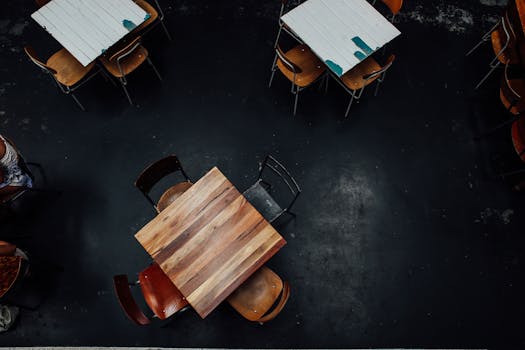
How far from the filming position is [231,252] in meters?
3.67

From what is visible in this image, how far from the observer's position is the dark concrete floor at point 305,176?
440 cm

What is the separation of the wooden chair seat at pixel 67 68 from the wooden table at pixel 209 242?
2050 mm

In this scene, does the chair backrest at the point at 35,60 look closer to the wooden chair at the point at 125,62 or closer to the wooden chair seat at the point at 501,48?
the wooden chair at the point at 125,62

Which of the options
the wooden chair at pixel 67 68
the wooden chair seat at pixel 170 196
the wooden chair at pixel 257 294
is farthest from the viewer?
the wooden chair at pixel 67 68

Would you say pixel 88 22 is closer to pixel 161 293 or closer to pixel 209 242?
pixel 209 242

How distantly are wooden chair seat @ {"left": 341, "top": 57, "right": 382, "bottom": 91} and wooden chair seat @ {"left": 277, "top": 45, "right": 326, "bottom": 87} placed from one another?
282mm

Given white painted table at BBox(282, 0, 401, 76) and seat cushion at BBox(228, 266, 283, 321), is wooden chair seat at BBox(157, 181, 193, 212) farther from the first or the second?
white painted table at BBox(282, 0, 401, 76)

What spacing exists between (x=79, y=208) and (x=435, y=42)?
4.76m

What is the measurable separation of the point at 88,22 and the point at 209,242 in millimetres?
2716

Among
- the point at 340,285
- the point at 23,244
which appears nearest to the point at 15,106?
the point at 23,244

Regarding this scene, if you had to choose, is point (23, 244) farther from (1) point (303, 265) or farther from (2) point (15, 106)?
(1) point (303, 265)

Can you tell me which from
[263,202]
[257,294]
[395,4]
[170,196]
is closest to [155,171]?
[170,196]

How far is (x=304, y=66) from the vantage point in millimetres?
4836

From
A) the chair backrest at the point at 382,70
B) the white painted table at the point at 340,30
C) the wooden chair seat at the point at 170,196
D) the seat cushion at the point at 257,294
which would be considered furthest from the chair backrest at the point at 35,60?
the chair backrest at the point at 382,70
